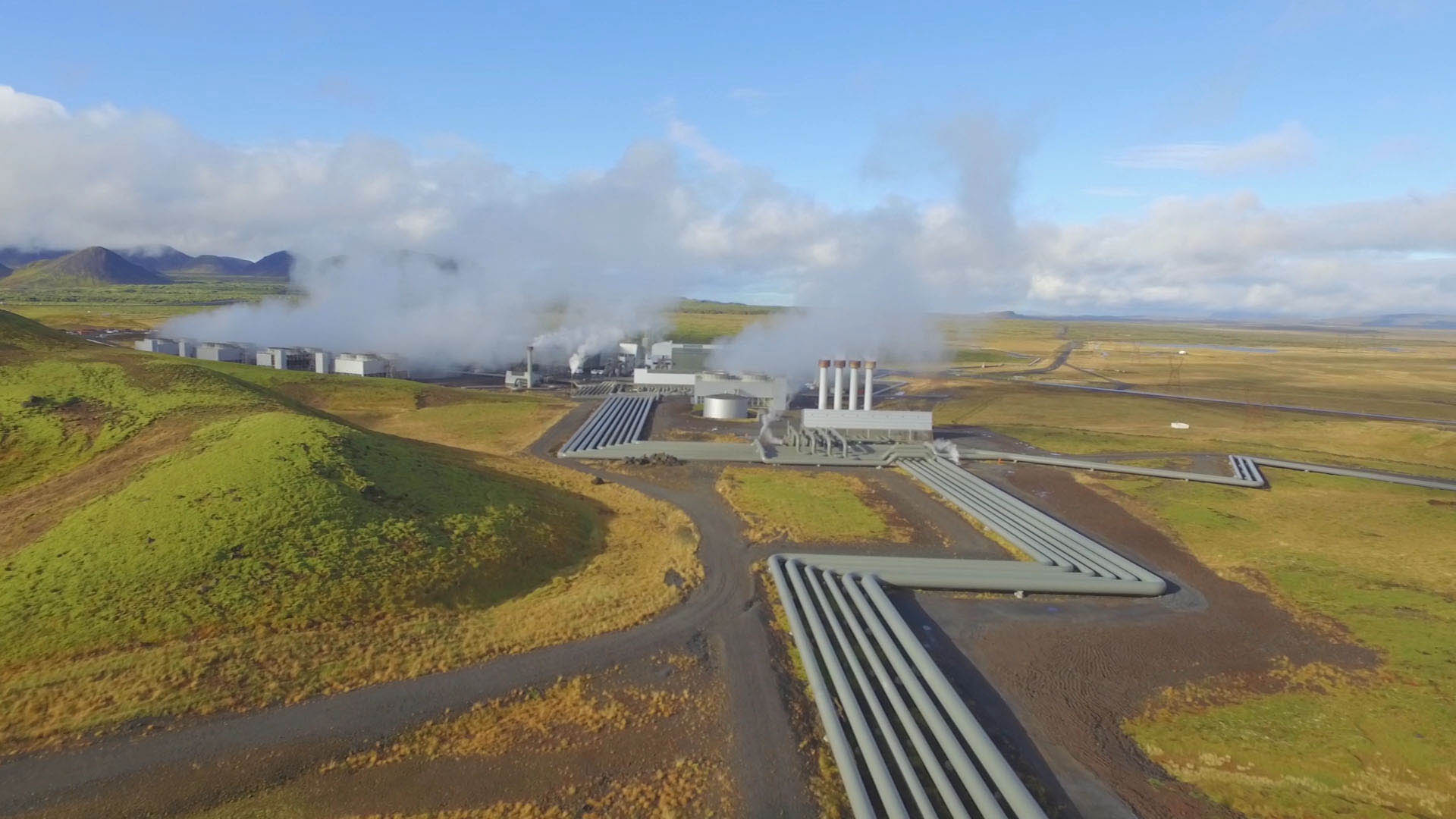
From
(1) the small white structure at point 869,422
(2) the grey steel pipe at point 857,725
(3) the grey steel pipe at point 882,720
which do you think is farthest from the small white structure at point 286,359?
(2) the grey steel pipe at point 857,725

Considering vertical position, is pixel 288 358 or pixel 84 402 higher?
pixel 288 358

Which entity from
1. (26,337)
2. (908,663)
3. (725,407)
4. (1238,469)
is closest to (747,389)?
(725,407)

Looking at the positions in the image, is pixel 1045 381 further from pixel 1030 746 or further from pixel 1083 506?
pixel 1030 746

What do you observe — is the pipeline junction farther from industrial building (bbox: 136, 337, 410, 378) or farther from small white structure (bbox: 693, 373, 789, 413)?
industrial building (bbox: 136, 337, 410, 378)

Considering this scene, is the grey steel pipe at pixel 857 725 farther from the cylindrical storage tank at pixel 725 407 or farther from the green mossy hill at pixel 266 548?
the cylindrical storage tank at pixel 725 407

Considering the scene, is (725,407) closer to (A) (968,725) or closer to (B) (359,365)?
(A) (968,725)

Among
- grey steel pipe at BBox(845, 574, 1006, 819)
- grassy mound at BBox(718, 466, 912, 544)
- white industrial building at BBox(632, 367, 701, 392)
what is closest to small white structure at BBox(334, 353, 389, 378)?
white industrial building at BBox(632, 367, 701, 392)
